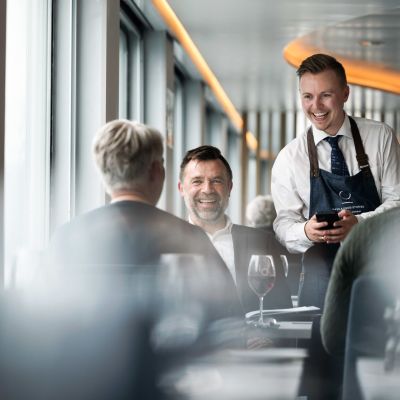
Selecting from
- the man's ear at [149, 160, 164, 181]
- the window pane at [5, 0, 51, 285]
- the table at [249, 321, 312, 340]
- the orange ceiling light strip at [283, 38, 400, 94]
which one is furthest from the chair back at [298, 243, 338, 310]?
the orange ceiling light strip at [283, 38, 400, 94]

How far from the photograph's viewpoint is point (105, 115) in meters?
6.04

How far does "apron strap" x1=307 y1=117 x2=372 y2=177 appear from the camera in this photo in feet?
11.3

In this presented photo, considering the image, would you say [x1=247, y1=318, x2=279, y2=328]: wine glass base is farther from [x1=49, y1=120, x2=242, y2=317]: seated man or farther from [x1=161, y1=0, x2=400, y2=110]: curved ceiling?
[x1=161, y1=0, x2=400, y2=110]: curved ceiling

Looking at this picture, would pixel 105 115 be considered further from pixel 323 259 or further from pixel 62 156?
pixel 323 259

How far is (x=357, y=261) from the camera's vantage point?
76.3 inches

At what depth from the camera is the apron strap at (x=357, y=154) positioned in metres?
3.43

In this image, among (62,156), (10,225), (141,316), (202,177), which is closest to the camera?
(141,316)

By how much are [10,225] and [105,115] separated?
1.81 meters

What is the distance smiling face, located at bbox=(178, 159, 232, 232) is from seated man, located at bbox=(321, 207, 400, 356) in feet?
5.36

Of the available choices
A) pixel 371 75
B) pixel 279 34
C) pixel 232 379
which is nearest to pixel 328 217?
pixel 232 379

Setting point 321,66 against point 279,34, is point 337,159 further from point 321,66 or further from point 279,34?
point 279,34

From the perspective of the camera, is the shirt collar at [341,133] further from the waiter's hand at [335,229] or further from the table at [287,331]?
the table at [287,331]

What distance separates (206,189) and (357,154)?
0.68 m

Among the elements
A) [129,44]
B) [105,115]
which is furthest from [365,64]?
[105,115]
